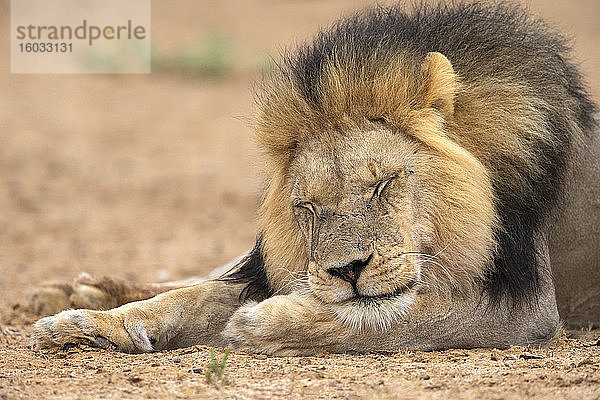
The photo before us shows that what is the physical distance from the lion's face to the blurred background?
691 mm

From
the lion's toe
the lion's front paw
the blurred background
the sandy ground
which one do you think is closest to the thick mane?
the sandy ground

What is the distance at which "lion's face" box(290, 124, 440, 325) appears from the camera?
358cm

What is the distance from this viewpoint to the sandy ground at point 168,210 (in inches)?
133

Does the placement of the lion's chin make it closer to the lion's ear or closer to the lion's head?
the lion's head

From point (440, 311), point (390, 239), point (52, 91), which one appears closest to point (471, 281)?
point (440, 311)

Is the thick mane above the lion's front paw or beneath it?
above

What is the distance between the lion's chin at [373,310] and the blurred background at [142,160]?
3.24ft

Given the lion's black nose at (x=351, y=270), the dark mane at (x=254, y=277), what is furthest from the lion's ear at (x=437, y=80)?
the dark mane at (x=254, y=277)

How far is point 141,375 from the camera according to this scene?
3.48 metres

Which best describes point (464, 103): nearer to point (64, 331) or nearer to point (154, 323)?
point (154, 323)

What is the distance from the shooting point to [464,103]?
3990mm

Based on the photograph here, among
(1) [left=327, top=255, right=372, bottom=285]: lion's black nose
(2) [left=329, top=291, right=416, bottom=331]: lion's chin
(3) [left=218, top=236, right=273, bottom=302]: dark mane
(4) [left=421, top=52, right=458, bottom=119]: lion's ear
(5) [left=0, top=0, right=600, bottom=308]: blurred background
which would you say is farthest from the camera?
(5) [left=0, top=0, right=600, bottom=308]: blurred background

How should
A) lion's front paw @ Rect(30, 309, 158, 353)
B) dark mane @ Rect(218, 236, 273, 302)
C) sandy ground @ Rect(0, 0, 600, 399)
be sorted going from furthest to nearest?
dark mane @ Rect(218, 236, 273, 302) → lion's front paw @ Rect(30, 309, 158, 353) → sandy ground @ Rect(0, 0, 600, 399)

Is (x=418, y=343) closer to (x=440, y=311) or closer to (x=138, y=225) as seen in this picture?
(x=440, y=311)
